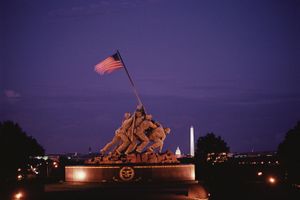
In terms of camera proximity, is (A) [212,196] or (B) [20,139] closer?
(A) [212,196]

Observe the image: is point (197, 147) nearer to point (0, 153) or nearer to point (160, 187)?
point (0, 153)

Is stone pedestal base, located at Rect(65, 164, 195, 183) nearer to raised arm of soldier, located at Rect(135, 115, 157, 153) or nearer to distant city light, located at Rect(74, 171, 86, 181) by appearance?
distant city light, located at Rect(74, 171, 86, 181)

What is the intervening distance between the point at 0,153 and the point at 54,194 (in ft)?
118

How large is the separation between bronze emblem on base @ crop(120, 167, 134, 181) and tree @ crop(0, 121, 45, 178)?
101 feet

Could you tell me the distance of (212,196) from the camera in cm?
2370

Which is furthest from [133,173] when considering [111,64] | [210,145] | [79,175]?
[210,145]

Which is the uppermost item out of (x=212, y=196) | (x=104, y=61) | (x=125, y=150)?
(x=104, y=61)

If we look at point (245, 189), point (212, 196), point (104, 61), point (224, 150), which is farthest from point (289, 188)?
point (224, 150)

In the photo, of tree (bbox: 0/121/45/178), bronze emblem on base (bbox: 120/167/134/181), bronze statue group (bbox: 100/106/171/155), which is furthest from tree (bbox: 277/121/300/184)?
bronze emblem on base (bbox: 120/167/134/181)

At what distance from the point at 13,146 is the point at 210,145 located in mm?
49937

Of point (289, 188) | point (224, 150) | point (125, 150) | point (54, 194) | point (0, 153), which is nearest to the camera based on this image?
point (54, 194)

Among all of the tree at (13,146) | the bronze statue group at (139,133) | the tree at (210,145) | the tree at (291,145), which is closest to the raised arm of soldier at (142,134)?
the bronze statue group at (139,133)

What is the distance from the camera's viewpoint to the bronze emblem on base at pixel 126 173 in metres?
27.3

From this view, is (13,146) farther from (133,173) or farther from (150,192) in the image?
(150,192)
